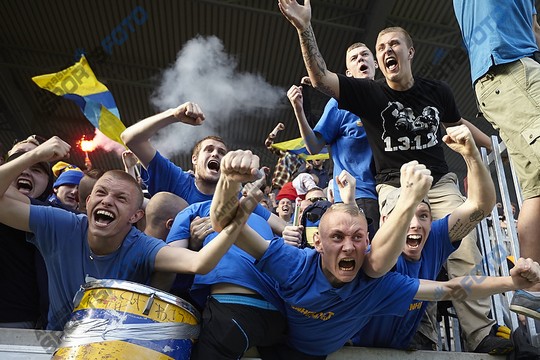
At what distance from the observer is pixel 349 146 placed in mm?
3633

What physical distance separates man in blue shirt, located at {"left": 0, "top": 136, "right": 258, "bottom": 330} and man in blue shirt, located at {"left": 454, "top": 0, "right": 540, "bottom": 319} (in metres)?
1.61

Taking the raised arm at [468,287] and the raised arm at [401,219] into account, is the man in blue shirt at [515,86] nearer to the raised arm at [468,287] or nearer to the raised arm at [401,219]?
the raised arm at [468,287]

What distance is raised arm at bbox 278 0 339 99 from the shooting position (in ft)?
9.22

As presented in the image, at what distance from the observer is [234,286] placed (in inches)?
97.0

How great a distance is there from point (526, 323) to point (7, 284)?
279cm

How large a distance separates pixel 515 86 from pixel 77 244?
220 cm

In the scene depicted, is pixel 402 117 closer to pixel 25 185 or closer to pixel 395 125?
pixel 395 125

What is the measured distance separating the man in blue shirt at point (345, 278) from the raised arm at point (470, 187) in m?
0.31

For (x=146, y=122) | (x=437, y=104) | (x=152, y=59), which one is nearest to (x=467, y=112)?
(x=152, y=59)

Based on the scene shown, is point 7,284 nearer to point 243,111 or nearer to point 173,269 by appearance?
point 173,269

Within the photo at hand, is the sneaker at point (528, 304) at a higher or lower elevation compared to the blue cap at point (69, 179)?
lower

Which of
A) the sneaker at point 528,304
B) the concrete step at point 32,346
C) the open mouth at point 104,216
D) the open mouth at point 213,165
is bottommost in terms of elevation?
the concrete step at point 32,346

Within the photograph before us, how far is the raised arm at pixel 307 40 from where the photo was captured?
281cm

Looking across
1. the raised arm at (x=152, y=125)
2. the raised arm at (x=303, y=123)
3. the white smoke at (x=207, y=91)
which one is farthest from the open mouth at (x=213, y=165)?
the white smoke at (x=207, y=91)
